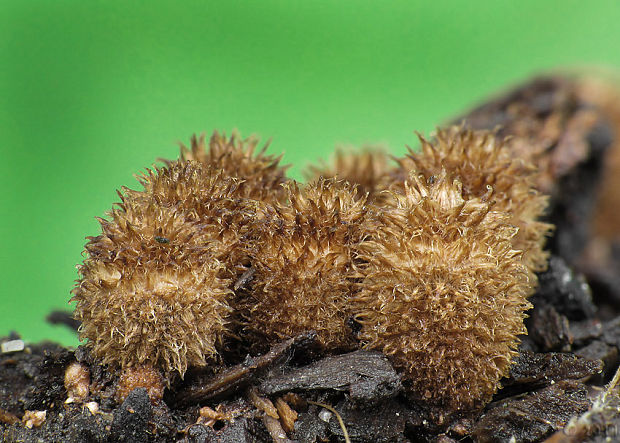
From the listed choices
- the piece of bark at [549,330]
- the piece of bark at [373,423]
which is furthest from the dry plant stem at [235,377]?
the piece of bark at [549,330]

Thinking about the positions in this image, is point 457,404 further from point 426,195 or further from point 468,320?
point 426,195

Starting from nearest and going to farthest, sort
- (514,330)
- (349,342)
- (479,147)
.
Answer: (514,330) < (349,342) < (479,147)

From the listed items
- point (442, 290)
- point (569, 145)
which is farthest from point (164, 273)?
point (569, 145)

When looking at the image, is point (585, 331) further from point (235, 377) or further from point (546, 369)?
point (235, 377)

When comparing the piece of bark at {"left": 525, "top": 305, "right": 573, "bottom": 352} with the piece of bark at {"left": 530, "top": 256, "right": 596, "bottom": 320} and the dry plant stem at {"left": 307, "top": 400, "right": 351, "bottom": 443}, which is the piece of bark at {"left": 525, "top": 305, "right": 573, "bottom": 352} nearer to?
the piece of bark at {"left": 530, "top": 256, "right": 596, "bottom": 320}

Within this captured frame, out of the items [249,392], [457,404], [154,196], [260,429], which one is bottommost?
[457,404]

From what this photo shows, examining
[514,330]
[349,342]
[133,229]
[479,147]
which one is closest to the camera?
[133,229]

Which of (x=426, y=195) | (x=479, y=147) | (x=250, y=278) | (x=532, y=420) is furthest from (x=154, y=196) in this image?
(x=532, y=420)

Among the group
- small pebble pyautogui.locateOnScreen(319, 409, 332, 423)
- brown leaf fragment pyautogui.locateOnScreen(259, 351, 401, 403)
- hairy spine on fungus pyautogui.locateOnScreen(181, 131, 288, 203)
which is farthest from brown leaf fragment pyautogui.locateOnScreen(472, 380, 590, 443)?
hairy spine on fungus pyautogui.locateOnScreen(181, 131, 288, 203)
